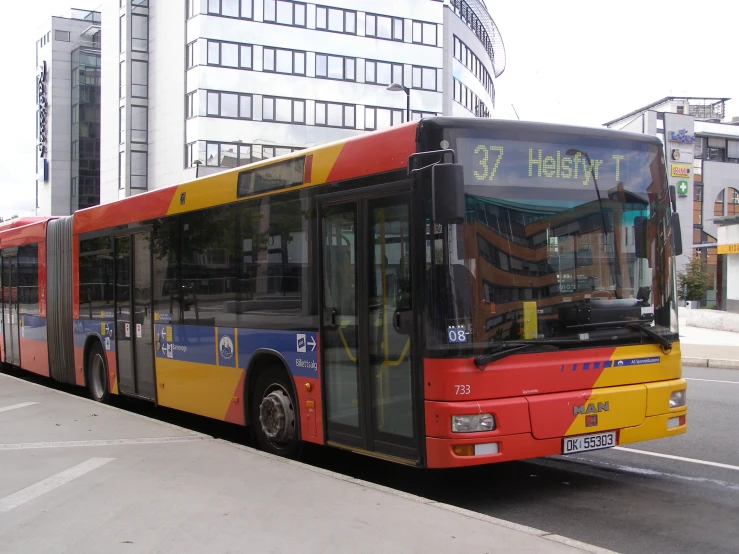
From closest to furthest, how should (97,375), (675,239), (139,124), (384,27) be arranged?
(675,239) → (97,375) → (384,27) → (139,124)

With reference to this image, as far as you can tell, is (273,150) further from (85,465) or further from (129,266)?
(85,465)

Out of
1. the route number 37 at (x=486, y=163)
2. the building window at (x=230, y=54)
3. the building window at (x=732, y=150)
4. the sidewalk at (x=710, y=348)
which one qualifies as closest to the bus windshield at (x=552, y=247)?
the route number 37 at (x=486, y=163)

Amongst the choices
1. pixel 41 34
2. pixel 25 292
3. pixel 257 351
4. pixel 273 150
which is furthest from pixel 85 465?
pixel 41 34

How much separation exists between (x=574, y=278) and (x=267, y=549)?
333cm

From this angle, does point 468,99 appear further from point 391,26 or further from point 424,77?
point 391,26

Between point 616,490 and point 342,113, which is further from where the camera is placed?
point 342,113

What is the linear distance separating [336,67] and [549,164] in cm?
4340

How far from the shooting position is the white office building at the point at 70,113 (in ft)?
238

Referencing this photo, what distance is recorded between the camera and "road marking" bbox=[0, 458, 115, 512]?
6.31 metres

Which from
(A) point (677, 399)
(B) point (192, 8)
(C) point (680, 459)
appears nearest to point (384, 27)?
(B) point (192, 8)

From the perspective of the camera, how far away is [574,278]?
6.66 metres

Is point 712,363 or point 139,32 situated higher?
point 139,32

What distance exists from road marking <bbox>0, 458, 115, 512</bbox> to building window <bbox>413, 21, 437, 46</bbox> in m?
46.3

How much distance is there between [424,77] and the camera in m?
50.7
